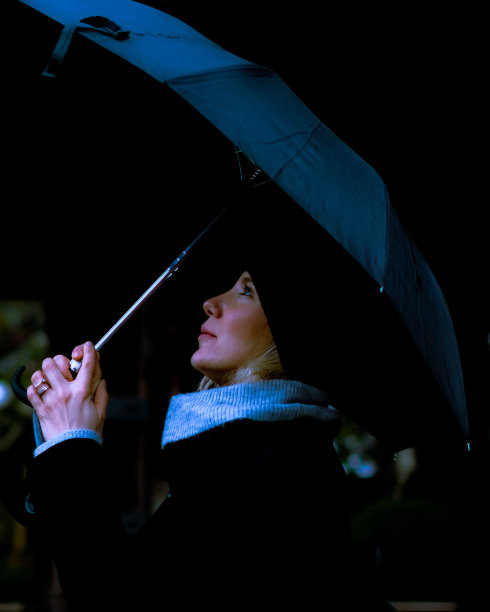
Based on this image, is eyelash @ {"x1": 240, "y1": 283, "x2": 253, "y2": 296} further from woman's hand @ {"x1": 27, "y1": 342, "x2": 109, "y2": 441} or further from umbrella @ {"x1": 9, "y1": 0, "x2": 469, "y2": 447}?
woman's hand @ {"x1": 27, "y1": 342, "x2": 109, "y2": 441}

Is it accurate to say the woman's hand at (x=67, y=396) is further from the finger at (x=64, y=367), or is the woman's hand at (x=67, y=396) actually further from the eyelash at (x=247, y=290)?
the eyelash at (x=247, y=290)

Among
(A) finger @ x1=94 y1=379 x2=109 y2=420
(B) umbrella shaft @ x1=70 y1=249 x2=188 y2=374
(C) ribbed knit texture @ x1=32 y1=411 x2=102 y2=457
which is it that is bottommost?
(C) ribbed knit texture @ x1=32 y1=411 x2=102 y2=457

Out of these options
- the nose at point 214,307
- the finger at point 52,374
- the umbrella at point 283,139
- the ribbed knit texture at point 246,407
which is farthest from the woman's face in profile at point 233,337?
the finger at point 52,374

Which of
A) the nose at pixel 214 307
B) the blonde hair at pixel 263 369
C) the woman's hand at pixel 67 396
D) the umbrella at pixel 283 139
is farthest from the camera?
the nose at pixel 214 307

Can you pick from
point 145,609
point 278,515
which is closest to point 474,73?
point 278,515

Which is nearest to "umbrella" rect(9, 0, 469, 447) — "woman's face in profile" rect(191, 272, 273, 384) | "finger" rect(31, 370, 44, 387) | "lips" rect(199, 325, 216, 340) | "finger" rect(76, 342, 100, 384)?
"woman's face in profile" rect(191, 272, 273, 384)

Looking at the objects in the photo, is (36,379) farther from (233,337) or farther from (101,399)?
(233,337)

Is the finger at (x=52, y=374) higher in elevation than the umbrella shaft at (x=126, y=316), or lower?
lower

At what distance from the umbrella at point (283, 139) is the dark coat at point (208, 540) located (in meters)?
0.48

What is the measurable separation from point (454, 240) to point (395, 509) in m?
2.34

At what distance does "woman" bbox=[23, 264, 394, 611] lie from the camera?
1496 mm

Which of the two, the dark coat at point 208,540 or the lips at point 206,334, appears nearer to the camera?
the dark coat at point 208,540

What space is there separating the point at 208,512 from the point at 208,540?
0.06 metres

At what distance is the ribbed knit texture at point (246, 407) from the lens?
1693 mm
